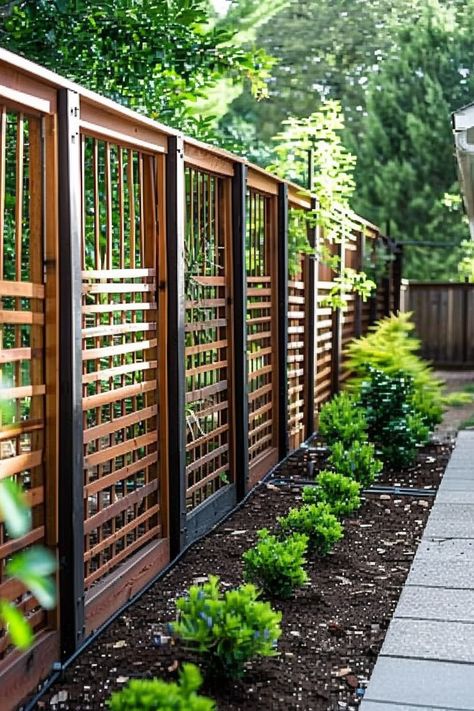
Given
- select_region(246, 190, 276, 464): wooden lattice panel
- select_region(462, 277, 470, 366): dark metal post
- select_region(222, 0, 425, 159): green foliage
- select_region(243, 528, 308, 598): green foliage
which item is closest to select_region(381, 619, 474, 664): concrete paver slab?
select_region(243, 528, 308, 598): green foliage

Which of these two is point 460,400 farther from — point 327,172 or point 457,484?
point 457,484

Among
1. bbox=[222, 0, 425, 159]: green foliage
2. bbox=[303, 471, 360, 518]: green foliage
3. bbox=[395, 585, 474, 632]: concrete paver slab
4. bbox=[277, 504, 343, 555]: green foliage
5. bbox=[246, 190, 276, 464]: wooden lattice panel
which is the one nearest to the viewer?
bbox=[395, 585, 474, 632]: concrete paver slab

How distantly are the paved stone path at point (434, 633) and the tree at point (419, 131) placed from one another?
15019 mm

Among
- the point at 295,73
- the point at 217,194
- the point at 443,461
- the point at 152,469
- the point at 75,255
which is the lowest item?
the point at 443,461

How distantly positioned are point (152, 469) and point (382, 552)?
1141 millimetres

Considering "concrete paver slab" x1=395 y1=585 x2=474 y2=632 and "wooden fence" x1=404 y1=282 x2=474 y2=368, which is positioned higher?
"wooden fence" x1=404 y1=282 x2=474 y2=368

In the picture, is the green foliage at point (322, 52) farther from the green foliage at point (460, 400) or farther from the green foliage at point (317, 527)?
the green foliage at point (317, 527)

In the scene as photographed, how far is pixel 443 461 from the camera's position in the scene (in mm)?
6840

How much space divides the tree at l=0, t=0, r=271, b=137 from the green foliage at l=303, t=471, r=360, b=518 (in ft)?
8.96

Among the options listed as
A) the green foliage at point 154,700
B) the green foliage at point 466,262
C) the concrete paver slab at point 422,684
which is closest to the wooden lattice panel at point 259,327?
the concrete paver slab at point 422,684

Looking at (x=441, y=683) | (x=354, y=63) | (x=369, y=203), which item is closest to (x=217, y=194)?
(x=441, y=683)

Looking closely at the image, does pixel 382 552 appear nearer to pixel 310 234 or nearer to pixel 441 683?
pixel 441 683

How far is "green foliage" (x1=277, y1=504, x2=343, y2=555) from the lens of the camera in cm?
417

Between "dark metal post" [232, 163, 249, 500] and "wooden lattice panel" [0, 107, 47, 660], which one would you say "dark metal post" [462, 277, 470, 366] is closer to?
"dark metal post" [232, 163, 249, 500]
